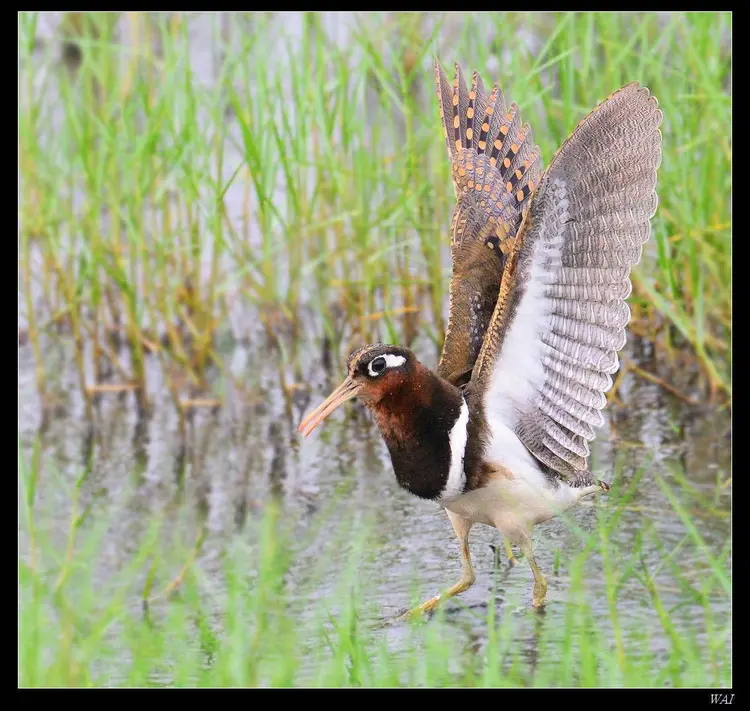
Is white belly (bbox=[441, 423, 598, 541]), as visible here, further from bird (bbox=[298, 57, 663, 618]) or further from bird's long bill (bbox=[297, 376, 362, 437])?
bird's long bill (bbox=[297, 376, 362, 437])

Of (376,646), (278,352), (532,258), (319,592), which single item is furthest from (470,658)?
(278,352)

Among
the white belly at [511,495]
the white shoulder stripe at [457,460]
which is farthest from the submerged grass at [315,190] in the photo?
the white shoulder stripe at [457,460]

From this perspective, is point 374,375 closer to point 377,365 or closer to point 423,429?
point 377,365

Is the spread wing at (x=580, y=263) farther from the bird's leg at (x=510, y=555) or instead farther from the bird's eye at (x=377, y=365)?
the bird's leg at (x=510, y=555)

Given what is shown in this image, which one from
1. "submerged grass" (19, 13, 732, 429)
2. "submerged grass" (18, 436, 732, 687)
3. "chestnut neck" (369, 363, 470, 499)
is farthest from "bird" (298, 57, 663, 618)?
"submerged grass" (19, 13, 732, 429)

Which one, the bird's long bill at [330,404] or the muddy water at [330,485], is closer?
the bird's long bill at [330,404]

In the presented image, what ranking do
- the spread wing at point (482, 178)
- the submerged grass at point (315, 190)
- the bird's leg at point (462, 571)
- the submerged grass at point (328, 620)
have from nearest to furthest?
the submerged grass at point (328, 620) → the bird's leg at point (462, 571) → the spread wing at point (482, 178) → the submerged grass at point (315, 190)

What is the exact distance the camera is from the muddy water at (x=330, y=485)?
A: 4605 millimetres

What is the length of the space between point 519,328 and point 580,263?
25 centimetres

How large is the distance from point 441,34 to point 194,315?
90.7 inches

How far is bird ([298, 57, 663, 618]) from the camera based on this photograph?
377 cm

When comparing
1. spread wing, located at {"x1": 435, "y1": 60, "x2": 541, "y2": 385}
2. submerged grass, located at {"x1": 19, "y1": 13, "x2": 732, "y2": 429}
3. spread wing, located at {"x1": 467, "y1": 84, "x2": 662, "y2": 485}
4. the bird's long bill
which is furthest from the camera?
submerged grass, located at {"x1": 19, "y1": 13, "x2": 732, "y2": 429}

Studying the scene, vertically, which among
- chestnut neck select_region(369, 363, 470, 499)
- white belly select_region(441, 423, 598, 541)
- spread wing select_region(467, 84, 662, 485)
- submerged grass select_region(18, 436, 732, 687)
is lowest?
submerged grass select_region(18, 436, 732, 687)

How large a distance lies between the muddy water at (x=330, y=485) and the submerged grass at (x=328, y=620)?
0.08ft
